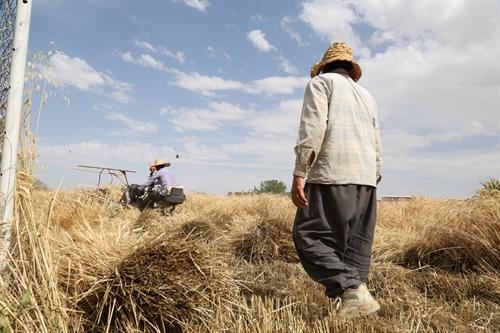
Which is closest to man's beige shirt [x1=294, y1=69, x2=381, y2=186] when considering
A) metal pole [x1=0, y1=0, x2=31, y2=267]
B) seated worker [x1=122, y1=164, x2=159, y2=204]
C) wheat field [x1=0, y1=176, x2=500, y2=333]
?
wheat field [x1=0, y1=176, x2=500, y2=333]

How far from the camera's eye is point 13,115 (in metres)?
1.97

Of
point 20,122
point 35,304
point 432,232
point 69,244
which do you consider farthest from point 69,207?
point 432,232

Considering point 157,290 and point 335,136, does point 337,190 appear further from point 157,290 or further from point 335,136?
point 157,290

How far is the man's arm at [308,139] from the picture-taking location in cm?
232

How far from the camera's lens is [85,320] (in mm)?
1913

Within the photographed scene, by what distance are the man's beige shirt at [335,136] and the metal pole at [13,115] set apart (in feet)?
4.86

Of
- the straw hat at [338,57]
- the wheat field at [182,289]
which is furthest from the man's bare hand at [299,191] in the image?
the straw hat at [338,57]

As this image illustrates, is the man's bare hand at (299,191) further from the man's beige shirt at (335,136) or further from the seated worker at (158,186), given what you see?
the seated worker at (158,186)

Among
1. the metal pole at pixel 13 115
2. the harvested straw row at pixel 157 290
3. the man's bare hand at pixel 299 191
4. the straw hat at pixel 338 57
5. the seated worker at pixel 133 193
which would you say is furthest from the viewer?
the seated worker at pixel 133 193

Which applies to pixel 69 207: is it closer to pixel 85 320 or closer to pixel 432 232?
pixel 85 320

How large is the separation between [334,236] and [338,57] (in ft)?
3.87

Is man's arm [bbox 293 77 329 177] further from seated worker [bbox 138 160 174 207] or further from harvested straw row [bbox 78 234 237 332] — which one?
seated worker [bbox 138 160 174 207]

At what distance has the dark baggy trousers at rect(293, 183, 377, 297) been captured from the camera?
7.53 ft

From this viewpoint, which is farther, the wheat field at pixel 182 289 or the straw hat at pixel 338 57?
the straw hat at pixel 338 57
